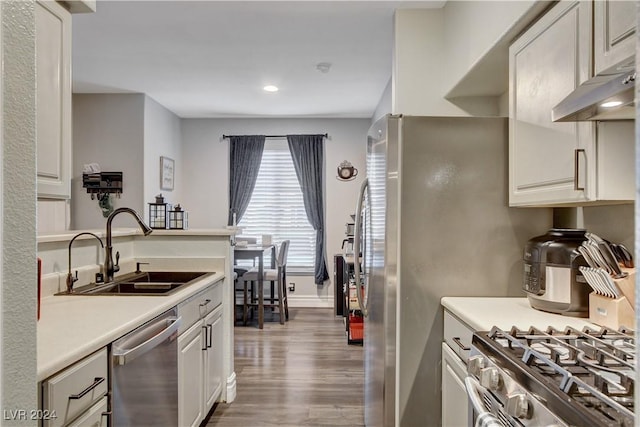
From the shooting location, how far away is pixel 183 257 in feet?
9.46

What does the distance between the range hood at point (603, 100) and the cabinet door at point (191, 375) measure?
1.86 metres

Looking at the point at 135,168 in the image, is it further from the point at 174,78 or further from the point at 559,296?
the point at 559,296

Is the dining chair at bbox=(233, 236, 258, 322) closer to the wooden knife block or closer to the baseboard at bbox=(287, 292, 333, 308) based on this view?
the baseboard at bbox=(287, 292, 333, 308)

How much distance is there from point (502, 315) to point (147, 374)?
1429mm

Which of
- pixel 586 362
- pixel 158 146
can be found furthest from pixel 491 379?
pixel 158 146

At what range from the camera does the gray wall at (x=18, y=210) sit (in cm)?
67

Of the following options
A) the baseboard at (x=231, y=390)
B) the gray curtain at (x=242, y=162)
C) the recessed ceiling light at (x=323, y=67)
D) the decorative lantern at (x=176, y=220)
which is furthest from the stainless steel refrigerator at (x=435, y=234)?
the gray curtain at (x=242, y=162)

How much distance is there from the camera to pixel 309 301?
19.4 feet

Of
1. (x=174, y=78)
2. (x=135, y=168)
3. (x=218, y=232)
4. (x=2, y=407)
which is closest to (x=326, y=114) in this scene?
(x=174, y=78)

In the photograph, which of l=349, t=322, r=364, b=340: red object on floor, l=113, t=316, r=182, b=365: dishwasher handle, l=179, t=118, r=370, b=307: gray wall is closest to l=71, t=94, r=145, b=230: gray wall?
l=179, t=118, r=370, b=307: gray wall

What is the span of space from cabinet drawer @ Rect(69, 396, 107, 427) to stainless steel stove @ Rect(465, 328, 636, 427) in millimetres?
1123

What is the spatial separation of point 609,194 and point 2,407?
160cm

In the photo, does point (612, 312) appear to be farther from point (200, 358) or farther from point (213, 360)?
point (213, 360)

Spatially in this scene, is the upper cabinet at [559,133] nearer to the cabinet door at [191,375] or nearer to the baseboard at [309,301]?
the cabinet door at [191,375]
